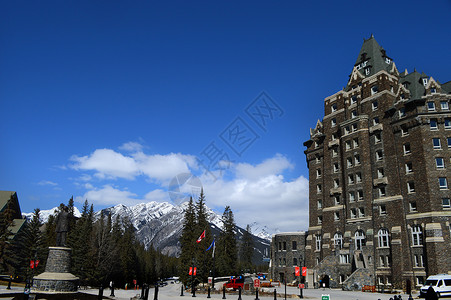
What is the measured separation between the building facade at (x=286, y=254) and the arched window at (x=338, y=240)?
8.62m

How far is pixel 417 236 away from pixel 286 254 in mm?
24721

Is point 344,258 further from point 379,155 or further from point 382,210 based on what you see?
point 379,155

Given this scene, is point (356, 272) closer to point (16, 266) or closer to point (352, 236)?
point (352, 236)

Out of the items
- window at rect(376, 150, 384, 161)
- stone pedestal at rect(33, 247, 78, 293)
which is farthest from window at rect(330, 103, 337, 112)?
stone pedestal at rect(33, 247, 78, 293)

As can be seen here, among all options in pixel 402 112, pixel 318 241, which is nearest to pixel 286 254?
pixel 318 241

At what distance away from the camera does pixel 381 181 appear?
50.6 metres

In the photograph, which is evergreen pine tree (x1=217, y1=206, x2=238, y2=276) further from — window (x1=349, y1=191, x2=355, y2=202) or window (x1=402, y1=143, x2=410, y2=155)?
window (x1=402, y1=143, x2=410, y2=155)

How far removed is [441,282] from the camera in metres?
32.5

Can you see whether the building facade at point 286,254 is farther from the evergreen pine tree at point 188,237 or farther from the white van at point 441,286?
the white van at point 441,286

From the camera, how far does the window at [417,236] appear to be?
44.2m

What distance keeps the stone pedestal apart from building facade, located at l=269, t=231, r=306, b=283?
42.2m

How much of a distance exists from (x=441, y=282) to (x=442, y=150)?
67.4ft

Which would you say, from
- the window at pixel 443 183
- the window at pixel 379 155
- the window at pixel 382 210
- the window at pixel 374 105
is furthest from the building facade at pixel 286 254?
the window at pixel 374 105

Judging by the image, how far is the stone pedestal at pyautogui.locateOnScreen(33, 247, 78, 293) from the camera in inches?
1035
